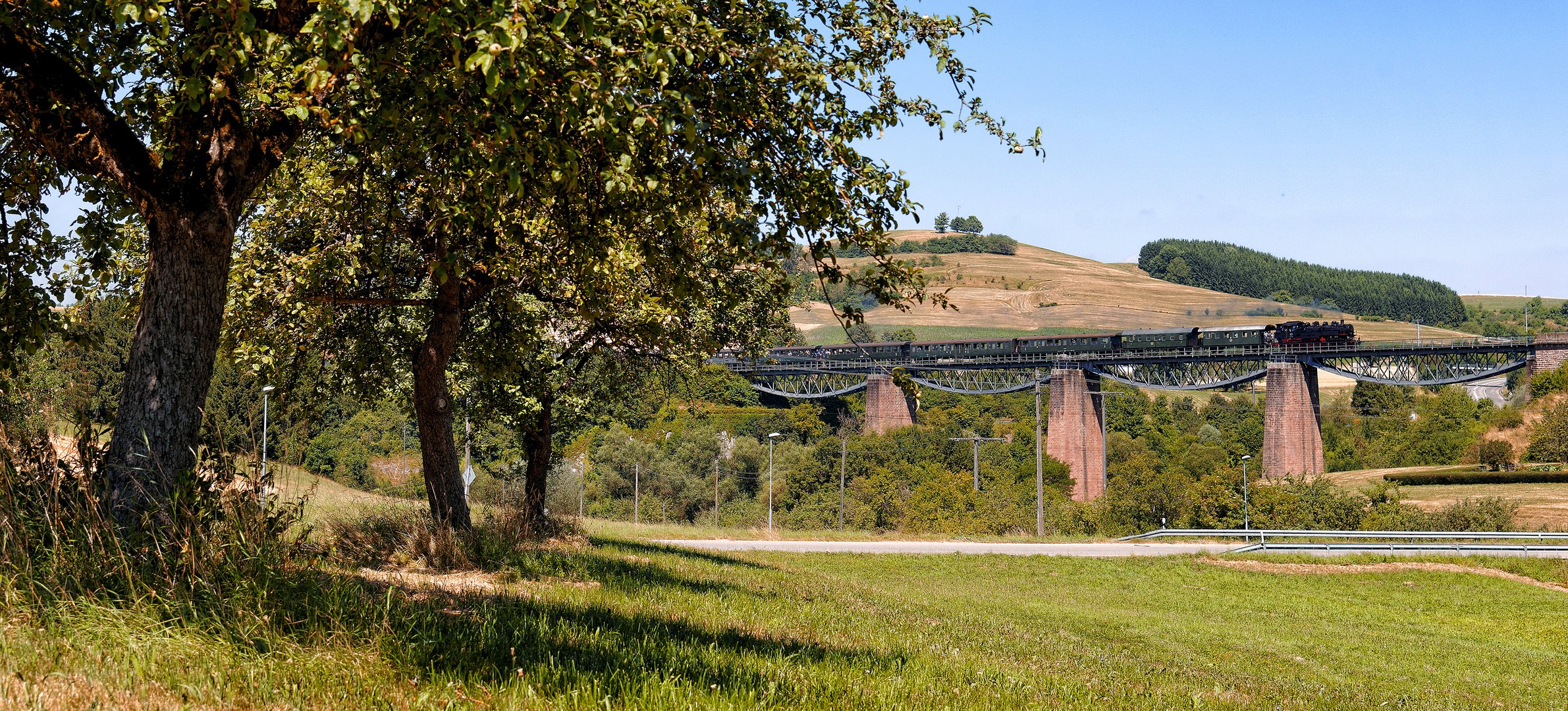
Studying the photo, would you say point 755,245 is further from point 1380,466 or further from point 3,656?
point 1380,466

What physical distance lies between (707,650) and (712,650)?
0.11ft

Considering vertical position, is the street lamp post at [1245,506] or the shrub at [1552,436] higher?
the shrub at [1552,436]

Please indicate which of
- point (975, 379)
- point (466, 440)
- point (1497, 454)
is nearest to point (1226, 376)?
point (1497, 454)

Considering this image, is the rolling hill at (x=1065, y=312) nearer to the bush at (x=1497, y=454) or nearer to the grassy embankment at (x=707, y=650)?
the bush at (x=1497, y=454)

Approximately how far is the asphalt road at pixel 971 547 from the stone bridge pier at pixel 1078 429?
2066 inches

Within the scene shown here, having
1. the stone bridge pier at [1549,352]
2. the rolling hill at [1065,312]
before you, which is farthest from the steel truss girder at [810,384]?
the stone bridge pier at [1549,352]

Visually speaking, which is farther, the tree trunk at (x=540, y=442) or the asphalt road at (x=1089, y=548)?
the asphalt road at (x=1089, y=548)

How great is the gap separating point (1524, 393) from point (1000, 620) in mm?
89386

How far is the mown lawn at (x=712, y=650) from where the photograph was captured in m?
4.97

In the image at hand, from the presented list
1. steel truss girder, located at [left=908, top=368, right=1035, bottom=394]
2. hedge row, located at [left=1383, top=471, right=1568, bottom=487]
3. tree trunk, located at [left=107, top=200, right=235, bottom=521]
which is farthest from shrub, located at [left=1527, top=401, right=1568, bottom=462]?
tree trunk, located at [left=107, top=200, right=235, bottom=521]

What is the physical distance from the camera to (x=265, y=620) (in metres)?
5.36

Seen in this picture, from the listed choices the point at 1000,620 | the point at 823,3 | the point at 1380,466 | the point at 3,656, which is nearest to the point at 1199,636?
the point at 1000,620

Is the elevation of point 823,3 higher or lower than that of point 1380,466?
higher

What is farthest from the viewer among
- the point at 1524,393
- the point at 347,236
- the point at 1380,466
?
the point at 1380,466
